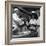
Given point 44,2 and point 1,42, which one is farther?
point 44,2

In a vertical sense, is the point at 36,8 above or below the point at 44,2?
below

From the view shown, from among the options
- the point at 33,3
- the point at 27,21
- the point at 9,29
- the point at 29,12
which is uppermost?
the point at 33,3

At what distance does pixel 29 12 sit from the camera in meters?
1.44

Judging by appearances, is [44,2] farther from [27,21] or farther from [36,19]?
[27,21]

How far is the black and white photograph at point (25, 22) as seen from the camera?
4.61ft

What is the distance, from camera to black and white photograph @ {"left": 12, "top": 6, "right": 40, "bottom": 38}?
1.41 m

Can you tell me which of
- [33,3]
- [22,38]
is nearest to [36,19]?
[33,3]

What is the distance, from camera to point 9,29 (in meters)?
1.40

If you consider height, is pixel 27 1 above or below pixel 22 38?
above

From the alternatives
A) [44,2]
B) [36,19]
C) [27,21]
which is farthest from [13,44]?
[44,2]

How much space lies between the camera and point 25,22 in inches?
56.2

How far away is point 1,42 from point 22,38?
327 millimetres

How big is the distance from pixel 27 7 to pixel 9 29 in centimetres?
45

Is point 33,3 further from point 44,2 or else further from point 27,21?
point 27,21
